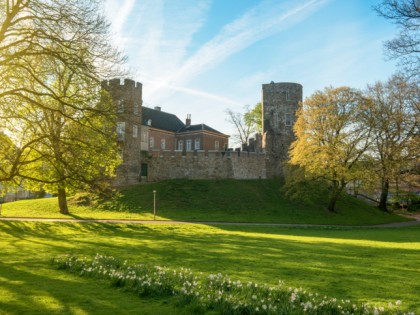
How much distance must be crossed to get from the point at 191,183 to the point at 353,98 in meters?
20.3

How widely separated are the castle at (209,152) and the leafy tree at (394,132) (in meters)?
10.7

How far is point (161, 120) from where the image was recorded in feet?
206

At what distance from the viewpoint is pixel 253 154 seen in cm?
4862

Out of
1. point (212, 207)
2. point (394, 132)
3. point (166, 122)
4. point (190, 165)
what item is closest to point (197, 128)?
point (166, 122)

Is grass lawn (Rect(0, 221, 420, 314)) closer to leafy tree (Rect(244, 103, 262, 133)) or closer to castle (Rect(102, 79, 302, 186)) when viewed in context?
castle (Rect(102, 79, 302, 186))

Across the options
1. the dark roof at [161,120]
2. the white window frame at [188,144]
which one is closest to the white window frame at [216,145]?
the white window frame at [188,144]

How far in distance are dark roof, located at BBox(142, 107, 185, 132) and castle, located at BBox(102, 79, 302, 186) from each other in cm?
23

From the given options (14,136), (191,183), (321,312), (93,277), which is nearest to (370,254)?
(321,312)

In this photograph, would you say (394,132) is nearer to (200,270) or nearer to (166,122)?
(200,270)

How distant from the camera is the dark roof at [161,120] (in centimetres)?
5978

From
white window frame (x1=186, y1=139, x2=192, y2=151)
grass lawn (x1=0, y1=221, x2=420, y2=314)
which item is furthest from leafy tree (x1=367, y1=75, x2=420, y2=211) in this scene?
white window frame (x1=186, y1=139, x2=192, y2=151)

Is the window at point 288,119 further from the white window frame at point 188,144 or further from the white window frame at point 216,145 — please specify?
the white window frame at point 188,144

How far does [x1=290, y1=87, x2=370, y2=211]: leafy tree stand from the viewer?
35969 mm

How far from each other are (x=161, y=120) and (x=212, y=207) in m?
29.2
